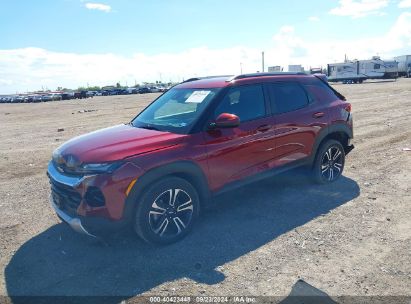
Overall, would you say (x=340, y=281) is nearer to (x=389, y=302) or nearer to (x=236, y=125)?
(x=389, y=302)

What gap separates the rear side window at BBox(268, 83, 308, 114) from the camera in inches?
206

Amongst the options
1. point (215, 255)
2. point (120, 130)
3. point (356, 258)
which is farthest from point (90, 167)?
point (356, 258)

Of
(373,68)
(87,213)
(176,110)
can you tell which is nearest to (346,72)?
(373,68)

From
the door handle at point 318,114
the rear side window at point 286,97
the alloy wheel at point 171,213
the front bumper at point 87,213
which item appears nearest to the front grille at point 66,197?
the front bumper at point 87,213

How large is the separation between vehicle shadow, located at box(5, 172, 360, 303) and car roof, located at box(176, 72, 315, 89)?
1861 mm

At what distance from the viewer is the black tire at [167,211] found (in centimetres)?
393

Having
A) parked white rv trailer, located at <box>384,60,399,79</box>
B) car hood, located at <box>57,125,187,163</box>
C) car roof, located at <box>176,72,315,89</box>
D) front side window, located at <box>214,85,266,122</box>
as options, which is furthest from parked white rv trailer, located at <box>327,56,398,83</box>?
car hood, located at <box>57,125,187,163</box>

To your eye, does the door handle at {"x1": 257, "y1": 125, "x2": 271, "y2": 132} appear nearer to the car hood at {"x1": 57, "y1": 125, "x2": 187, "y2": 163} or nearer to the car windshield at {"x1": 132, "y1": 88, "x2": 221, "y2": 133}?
the car windshield at {"x1": 132, "y1": 88, "x2": 221, "y2": 133}

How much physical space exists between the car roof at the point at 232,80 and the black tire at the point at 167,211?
1.56 metres

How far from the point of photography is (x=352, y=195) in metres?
5.58

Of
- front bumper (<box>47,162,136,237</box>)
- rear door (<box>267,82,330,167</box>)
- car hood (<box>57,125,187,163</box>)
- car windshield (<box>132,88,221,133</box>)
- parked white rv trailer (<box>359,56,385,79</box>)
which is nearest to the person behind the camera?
front bumper (<box>47,162,136,237</box>)

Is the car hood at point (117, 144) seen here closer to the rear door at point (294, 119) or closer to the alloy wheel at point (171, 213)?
the alloy wheel at point (171, 213)

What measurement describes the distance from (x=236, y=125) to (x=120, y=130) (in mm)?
1678

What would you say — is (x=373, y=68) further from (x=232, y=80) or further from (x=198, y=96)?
(x=198, y=96)
